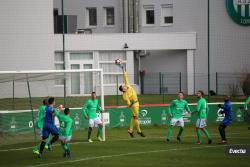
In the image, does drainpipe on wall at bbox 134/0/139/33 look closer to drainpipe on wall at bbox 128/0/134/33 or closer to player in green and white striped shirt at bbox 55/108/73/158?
drainpipe on wall at bbox 128/0/134/33

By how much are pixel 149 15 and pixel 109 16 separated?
344cm

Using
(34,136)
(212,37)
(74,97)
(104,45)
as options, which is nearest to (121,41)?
(104,45)

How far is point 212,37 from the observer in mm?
54688

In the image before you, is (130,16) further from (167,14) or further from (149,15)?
(167,14)

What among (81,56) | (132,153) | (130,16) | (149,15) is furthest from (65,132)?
(149,15)

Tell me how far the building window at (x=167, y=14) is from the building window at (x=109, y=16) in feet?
13.6

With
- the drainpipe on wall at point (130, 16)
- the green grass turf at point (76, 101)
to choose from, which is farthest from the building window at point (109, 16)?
the green grass turf at point (76, 101)

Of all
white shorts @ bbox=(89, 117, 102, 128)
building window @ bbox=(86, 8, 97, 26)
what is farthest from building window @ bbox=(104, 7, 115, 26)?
white shorts @ bbox=(89, 117, 102, 128)

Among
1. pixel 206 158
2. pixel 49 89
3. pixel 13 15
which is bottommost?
pixel 206 158

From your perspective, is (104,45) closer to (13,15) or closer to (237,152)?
(13,15)

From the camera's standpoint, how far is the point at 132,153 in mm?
28656

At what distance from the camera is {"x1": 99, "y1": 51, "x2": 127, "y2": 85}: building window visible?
5516 centimetres

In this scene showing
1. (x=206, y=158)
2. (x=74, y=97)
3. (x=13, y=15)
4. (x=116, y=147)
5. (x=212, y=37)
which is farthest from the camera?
(x=212, y=37)

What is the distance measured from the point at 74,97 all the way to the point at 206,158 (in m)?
13.5
